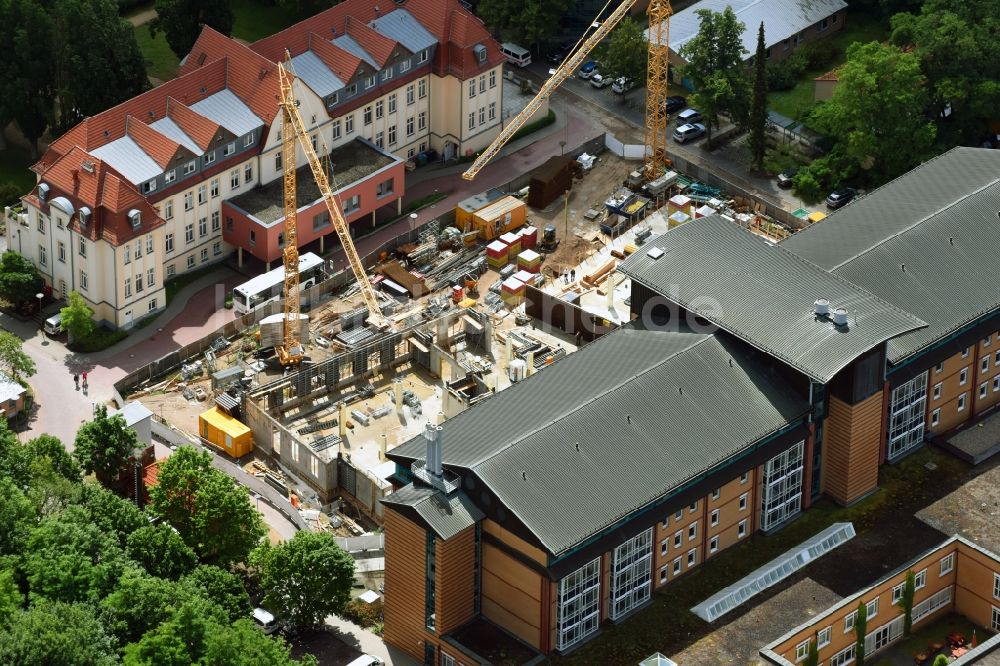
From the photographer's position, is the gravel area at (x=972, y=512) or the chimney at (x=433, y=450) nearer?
the chimney at (x=433, y=450)

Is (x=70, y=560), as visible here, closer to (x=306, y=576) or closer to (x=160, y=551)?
(x=160, y=551)

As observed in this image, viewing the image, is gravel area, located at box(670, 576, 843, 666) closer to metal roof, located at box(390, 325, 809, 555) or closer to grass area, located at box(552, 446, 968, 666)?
grass area, located at box(552, 446, 968, 666)

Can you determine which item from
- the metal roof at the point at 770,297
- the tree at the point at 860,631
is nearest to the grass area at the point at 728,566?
the tree at the point at 860,631

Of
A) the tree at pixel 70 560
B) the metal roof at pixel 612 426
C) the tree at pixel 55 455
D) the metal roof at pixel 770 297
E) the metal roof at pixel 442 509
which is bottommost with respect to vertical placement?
the tree at pixel 70 560

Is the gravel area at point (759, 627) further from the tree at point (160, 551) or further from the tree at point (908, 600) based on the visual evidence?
the tree at point (160, 551)

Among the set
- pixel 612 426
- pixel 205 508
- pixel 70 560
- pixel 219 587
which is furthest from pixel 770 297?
pixel 70 560

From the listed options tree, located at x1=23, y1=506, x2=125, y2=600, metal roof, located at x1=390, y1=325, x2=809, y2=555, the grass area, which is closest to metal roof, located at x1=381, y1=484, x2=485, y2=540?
metal roof, located at x1=390, y1=325, x2=809, y2=555

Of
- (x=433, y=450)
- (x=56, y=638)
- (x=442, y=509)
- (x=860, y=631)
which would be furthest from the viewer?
→ (x=860, y=631)
